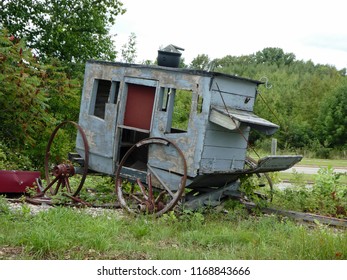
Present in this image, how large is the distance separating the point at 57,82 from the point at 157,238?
9.46 m

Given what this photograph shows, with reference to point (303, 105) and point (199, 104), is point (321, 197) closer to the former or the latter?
point (199, 104)

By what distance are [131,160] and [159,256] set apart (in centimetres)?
511

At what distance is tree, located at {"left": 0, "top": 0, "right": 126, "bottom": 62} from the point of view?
914 inches

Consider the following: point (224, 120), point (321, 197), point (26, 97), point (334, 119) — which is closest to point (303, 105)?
point (334, 119)

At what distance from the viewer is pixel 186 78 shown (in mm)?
9039

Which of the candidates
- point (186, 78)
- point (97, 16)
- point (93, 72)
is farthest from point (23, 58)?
point (97, 16)

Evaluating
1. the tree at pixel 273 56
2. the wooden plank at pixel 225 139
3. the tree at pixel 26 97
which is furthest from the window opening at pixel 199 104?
the tree at pixel 273 56

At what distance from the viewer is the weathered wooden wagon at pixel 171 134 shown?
349 inches

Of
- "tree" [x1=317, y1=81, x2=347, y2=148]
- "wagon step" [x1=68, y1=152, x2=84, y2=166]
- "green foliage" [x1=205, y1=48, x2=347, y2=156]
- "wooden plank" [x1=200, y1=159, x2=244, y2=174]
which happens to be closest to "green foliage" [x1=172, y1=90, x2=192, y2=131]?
"wooden plank" [x1=200, y1=159, x2=244, y2=174]

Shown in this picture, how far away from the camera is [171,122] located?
9438 mm

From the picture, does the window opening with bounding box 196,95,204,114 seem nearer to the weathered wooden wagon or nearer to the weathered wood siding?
the weathered wooden wagon

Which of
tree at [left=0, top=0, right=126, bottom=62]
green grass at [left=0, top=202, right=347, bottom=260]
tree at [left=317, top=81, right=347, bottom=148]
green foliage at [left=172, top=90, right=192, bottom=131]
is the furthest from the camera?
tree at [left=317, top=81, right=347, bottom=148]

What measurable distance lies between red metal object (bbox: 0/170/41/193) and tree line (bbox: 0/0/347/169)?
38cm

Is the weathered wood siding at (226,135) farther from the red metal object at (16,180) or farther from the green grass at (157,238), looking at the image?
the red metal object at (16,180)
